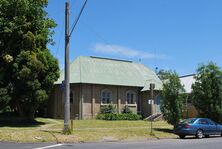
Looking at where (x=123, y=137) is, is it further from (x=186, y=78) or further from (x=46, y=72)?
(x=186, y=78)

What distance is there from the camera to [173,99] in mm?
31000

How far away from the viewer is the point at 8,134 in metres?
23.1

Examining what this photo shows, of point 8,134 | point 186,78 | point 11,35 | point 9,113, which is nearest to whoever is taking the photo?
point 8,134

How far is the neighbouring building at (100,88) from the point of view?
141 ft

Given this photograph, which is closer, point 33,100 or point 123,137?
point 123,137

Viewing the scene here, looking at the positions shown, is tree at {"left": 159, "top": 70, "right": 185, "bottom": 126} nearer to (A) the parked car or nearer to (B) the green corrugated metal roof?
(A) the parked car

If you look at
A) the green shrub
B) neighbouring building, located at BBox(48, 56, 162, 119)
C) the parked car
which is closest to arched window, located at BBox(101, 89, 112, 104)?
neighbouring building, located at BBox(48, 56, 162, 119)

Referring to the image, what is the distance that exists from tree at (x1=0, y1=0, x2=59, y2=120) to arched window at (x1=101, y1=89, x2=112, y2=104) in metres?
10.1

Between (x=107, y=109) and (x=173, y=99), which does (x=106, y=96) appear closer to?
(x=107, y=109)

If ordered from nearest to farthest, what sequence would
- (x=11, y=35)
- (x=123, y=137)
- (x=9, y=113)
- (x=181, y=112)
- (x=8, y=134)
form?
(x=8, y=134)
(x=123, y=137)
(x=181, y=112)
(x=11, y=35)
(x=9, y=113)

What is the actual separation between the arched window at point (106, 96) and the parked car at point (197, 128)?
56.5ft

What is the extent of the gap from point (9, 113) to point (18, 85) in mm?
12985

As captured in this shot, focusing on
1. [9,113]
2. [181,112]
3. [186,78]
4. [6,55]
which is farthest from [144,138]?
[186,78]

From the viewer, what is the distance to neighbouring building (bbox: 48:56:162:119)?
43000 millimetres
